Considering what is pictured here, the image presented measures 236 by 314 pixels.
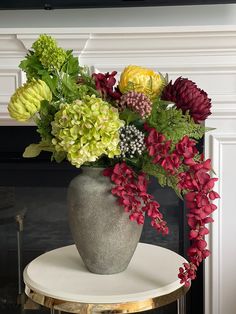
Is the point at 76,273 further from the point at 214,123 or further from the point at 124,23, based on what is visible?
the point at 124,23

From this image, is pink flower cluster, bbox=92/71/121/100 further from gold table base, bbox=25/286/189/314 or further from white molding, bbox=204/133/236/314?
white molding, bbox=204/133/236/314

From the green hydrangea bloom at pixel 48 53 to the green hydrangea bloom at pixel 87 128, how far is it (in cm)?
12

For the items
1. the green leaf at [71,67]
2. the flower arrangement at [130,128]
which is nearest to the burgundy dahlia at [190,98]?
the flower arrangement at [130,128]

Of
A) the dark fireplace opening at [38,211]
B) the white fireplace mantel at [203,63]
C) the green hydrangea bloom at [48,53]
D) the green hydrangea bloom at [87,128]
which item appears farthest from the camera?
the dark fireplace opening at [38,211]

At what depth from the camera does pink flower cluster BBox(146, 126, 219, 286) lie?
1.17 meters

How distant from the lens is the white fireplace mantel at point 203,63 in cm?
193

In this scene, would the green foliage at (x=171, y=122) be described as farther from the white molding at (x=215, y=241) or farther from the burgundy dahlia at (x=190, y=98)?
the white molding at (x=215, y=241)

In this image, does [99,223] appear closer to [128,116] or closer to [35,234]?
[128,116]

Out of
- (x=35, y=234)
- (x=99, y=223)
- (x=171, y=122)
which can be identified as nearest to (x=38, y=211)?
(x=35, y=234)

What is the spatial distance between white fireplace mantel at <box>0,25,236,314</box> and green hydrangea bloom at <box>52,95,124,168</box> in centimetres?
83

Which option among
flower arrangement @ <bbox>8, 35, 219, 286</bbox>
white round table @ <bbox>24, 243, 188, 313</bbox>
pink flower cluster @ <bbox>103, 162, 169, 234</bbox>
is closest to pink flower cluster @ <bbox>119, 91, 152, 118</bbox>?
flower arrangement @ <bbox>8, 35, 219, 286</bbox>

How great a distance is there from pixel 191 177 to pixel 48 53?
1.25ft

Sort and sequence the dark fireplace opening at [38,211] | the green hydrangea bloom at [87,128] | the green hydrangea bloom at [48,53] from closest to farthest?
the green hydrangea bloom at [87,128]
the green hydrangea bloom at [48,53]
the dark fireplace opening at [38,211]

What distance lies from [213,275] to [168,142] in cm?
96
